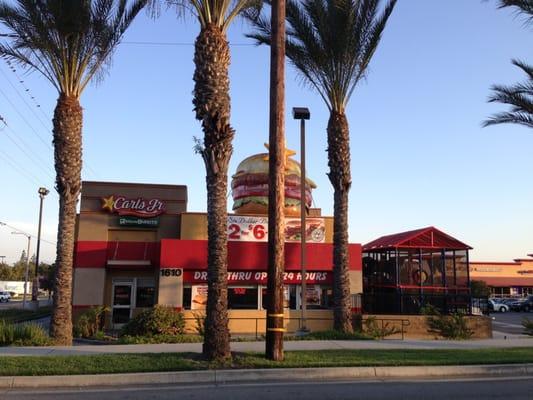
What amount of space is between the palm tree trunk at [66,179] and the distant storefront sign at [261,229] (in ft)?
30.4

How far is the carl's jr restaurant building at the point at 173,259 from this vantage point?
24.3m

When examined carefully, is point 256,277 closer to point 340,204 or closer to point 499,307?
point 340,204

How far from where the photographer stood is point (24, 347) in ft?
50.1

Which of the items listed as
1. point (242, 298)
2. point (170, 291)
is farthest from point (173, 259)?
point (242, 298)

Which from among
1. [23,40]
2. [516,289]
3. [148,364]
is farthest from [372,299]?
[516,289]

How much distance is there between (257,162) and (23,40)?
45.8ft

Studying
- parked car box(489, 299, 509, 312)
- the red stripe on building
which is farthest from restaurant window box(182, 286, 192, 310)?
parked car box(489, 299, 509, 312)

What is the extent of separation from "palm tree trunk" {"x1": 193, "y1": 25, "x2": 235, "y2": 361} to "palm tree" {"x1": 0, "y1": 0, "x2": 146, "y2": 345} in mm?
5359

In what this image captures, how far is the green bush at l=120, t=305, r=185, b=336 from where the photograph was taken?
18719mm

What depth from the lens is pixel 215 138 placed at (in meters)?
13.1

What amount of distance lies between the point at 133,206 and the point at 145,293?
4.18 meters

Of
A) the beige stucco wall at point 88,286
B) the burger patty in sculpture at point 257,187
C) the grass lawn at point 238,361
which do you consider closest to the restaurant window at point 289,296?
the burger patty in sculpture at point 257,187

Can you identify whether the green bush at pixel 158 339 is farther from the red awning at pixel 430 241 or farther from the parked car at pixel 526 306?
the parked car at pixel 526 306

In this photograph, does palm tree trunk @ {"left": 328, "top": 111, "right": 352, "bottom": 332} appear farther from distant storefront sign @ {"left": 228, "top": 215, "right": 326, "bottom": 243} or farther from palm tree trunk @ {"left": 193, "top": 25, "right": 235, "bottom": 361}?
palm tree trunk @ {"left": 193, "top": 25, "right": 235, "bottom": 361}
